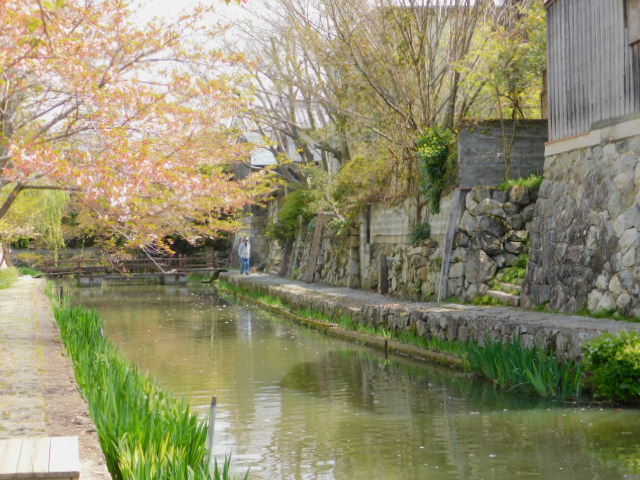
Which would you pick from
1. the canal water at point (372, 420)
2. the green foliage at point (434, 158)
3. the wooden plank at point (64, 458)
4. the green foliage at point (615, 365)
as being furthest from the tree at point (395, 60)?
the wooden plank at point (64, 458)

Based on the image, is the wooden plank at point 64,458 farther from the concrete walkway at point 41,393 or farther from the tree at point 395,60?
the tree at point 395,60

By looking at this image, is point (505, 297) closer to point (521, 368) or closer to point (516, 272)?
point (516, 272)

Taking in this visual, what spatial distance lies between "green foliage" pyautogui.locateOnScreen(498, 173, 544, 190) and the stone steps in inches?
82.1

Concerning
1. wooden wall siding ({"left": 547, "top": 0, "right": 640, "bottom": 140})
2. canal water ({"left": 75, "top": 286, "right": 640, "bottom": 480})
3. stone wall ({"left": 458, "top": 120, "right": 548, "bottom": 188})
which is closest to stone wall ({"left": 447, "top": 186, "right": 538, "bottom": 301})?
stone wall ({"left": 458, "top": 120, "right": 548, "bottom": 188})

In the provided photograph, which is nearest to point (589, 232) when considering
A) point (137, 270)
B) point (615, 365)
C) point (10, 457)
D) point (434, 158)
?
point (615, 365)

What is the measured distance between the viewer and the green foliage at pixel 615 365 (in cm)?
854

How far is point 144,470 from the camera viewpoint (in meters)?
4.73

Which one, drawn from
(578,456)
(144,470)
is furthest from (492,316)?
(144,470)

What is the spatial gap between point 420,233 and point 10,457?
46.5ft

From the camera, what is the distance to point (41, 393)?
7.38 m

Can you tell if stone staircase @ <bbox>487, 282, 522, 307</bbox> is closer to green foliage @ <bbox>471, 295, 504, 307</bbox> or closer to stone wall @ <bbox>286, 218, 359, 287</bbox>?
green foliage @ <bbox>471, 295, 504, 307</bbox>

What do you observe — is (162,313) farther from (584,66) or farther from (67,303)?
(584,66)

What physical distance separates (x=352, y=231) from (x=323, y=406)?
14015 millimetres

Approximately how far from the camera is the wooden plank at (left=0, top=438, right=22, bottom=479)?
182 inches
